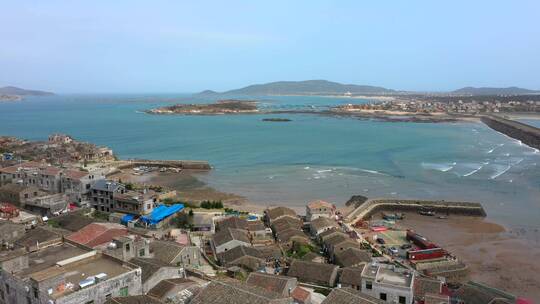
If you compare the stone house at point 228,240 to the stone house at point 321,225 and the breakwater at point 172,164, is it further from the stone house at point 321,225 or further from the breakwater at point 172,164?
the breakwater at point 172,164

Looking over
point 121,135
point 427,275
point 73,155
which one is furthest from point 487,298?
point 121,135

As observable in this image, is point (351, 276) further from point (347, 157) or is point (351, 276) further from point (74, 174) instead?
point (347, 157)

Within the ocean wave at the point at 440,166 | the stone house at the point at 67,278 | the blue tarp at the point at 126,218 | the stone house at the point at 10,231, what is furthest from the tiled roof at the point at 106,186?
the ocean wave at the point at 440,166

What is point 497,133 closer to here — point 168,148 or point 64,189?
point 168,148

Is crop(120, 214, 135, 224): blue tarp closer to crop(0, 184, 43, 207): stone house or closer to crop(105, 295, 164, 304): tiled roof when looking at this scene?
crop(0, 184, 43, 207): stone house

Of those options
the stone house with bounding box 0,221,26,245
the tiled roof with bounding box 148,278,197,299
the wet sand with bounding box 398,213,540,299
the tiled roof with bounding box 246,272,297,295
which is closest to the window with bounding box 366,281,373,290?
the tiled roof with bounding box 246,272,297,295

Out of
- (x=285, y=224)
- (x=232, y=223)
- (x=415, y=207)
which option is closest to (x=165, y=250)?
(x=232, y=223)
